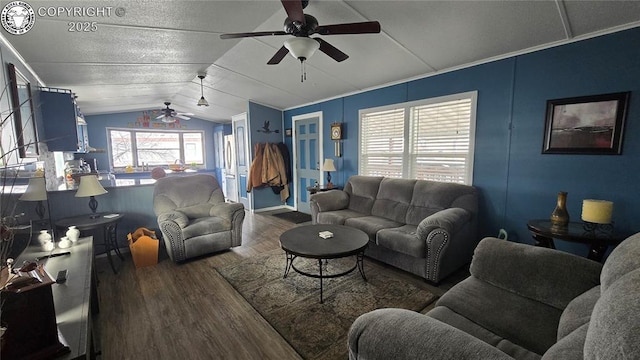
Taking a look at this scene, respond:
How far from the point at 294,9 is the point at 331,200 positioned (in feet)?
8.62

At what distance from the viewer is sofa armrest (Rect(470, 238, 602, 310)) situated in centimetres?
146

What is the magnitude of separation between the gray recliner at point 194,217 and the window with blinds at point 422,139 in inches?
89.8

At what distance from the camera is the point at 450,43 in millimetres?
2635

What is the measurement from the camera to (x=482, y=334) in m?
1.31

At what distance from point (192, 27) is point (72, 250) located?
2.18 metres

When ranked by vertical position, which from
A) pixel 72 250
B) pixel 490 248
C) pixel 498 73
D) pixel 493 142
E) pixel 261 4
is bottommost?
pixel 72 250

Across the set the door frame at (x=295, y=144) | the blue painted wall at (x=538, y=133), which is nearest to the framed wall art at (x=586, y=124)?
the blue painted wall at (x=538, y=133)

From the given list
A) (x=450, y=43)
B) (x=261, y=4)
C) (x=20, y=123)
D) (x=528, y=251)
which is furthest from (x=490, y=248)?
(x=20, y=123)

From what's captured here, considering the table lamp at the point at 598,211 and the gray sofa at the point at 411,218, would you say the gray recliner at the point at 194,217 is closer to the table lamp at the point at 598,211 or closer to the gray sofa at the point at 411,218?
the gray sofa at the point at 411,218

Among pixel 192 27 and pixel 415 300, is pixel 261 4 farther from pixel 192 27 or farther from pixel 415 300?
pixel 415 300

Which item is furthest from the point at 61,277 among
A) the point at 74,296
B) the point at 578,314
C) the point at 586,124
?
the point at 586,124

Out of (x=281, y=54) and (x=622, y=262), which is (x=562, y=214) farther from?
(x=281, y=54)

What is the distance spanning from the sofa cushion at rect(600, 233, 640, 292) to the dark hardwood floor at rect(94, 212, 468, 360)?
1660 millimetres

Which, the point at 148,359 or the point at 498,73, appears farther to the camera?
the point at 498,73
